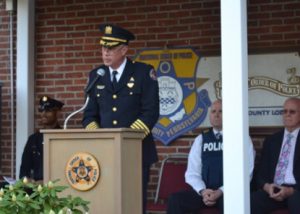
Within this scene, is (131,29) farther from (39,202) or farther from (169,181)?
(39,202)

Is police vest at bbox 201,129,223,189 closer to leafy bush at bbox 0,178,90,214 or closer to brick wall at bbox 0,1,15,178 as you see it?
leafy bush at bbox 0,178,90,214

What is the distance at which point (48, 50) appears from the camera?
7613 mm

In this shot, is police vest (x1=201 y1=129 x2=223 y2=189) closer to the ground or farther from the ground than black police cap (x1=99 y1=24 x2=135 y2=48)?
closer to the ground

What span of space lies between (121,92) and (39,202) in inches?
52.3

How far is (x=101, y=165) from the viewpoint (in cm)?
452

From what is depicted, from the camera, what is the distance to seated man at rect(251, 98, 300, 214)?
5883 mm

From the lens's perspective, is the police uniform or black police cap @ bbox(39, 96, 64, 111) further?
black police cap @ bbox(39, 96, 64, 111)

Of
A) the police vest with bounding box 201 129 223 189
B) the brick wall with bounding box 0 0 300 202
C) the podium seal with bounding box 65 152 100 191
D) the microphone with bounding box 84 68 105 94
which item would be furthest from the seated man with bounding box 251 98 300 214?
the podium seal with bounding box 65 152 100 191

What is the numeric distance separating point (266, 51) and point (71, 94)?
211cm

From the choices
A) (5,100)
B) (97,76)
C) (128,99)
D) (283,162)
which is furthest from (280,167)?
(5,100)

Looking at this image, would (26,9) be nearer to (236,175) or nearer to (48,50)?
(48,50)

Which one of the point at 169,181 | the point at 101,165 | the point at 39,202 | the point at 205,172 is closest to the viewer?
the point at 39,202

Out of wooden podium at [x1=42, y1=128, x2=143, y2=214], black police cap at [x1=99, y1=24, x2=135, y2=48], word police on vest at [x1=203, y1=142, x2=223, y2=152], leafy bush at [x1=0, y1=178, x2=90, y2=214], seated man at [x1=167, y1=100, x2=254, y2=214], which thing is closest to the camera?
leafy bush at [x1=0, y1=178, x2=90, y2=214]

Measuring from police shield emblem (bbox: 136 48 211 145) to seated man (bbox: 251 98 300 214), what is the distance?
2.97 feet
